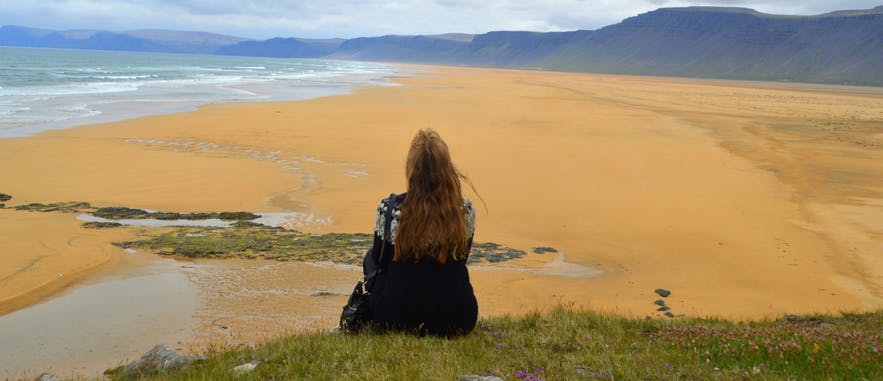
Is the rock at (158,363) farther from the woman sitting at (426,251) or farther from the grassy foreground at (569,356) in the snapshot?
the woman sitting at (426,251)

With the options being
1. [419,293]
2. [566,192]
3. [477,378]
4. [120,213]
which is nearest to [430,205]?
[419,293]

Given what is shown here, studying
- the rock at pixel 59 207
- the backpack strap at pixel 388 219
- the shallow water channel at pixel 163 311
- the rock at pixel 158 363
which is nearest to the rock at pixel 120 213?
the rock at pixel 59 207

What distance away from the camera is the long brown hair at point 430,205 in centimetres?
389

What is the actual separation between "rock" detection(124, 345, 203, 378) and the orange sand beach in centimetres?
203

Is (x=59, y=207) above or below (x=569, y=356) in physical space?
below

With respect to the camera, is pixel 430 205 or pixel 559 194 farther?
pixel 559 194

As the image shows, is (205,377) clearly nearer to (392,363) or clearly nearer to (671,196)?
(392,363)

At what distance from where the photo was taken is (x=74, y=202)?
37.8ft

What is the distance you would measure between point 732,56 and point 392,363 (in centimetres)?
16880

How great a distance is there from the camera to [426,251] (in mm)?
3988

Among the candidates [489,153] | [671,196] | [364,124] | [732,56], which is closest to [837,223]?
[671,196]

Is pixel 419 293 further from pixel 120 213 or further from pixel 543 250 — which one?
pixel 120 213

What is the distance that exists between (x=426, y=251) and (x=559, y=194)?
30.8 ft

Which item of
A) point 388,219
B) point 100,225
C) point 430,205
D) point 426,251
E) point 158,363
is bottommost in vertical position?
point 100,225
